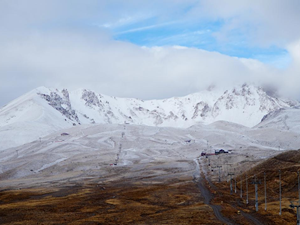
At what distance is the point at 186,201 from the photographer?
A: 309 ft

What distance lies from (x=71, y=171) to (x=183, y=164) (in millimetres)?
56358

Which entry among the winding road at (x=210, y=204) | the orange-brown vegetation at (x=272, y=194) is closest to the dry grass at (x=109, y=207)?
the winding road at (x=210, y=204)

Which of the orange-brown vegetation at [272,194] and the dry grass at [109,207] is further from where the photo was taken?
the dry grass at [109,207]

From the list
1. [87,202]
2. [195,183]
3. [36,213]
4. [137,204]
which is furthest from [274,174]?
[36,213]

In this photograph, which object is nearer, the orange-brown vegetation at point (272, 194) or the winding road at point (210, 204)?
the winding road at point (210, 204)

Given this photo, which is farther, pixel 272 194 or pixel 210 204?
pixel 272 194

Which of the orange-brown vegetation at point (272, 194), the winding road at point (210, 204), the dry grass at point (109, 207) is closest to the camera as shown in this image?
the winding road at point (210, 204)

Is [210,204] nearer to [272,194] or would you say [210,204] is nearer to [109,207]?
[272,194]

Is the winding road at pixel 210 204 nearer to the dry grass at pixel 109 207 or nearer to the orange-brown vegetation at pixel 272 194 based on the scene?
the orange-brown vegetation at pixel 272 194

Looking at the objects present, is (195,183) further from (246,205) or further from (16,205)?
(16,205)

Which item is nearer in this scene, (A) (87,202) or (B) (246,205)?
(B) (246,205)

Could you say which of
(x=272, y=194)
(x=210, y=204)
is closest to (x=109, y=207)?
(x=210, y=204)

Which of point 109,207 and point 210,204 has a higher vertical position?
point 109,207

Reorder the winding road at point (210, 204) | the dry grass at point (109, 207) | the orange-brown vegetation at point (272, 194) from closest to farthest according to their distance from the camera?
the winding road at point (210, 204)
the orange-brown vegetation at point (272, 194)
the dry grass at point (109, 207)
